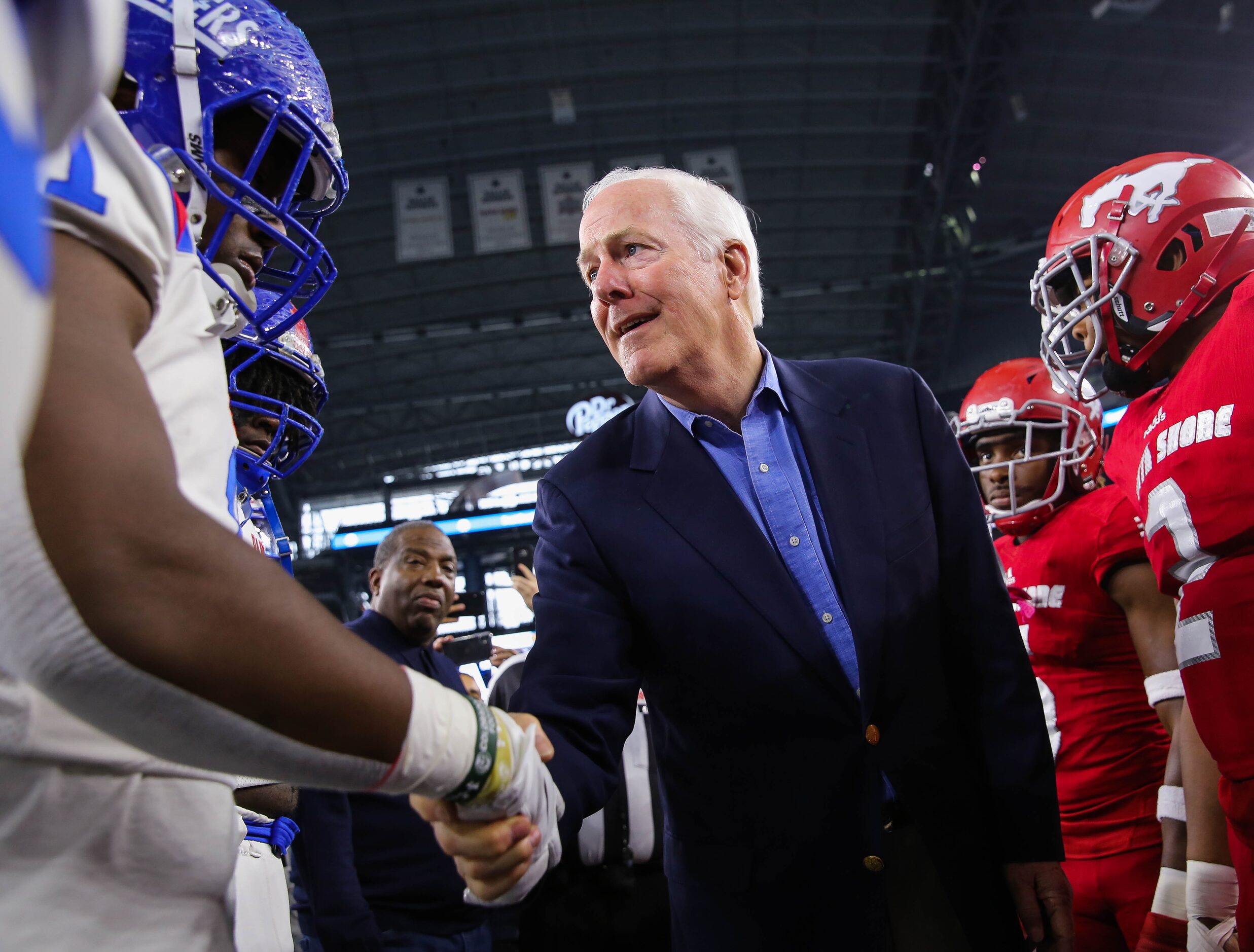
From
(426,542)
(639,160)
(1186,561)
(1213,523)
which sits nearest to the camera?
(1213,523)

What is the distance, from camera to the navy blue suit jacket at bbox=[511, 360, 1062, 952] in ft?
5.70

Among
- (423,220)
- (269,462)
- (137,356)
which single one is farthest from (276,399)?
(423,220)

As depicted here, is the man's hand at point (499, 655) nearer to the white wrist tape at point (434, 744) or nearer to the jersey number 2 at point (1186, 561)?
the jersey number 2 at point (1186, 561)

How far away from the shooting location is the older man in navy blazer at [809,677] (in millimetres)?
1733

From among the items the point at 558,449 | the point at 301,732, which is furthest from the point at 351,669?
the point at 558,449

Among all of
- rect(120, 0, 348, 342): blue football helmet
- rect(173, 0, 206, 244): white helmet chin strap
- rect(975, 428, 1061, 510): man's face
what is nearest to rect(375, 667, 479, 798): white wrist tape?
rect(120, 0, 348, 342): blue football helmet

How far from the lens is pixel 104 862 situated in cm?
90

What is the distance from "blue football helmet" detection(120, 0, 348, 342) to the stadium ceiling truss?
10.5 meters

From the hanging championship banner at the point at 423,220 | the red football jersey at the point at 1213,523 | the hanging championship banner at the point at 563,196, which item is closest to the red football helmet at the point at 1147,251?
the red football jersey at the point at 1213,523

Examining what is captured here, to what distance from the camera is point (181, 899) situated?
94 centimetres

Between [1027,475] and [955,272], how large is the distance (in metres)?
12.6

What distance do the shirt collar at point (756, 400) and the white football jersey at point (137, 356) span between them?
4.12ft

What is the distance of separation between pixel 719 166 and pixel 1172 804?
10.6 m

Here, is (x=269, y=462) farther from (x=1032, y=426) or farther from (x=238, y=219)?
(x=1032, y=426)
